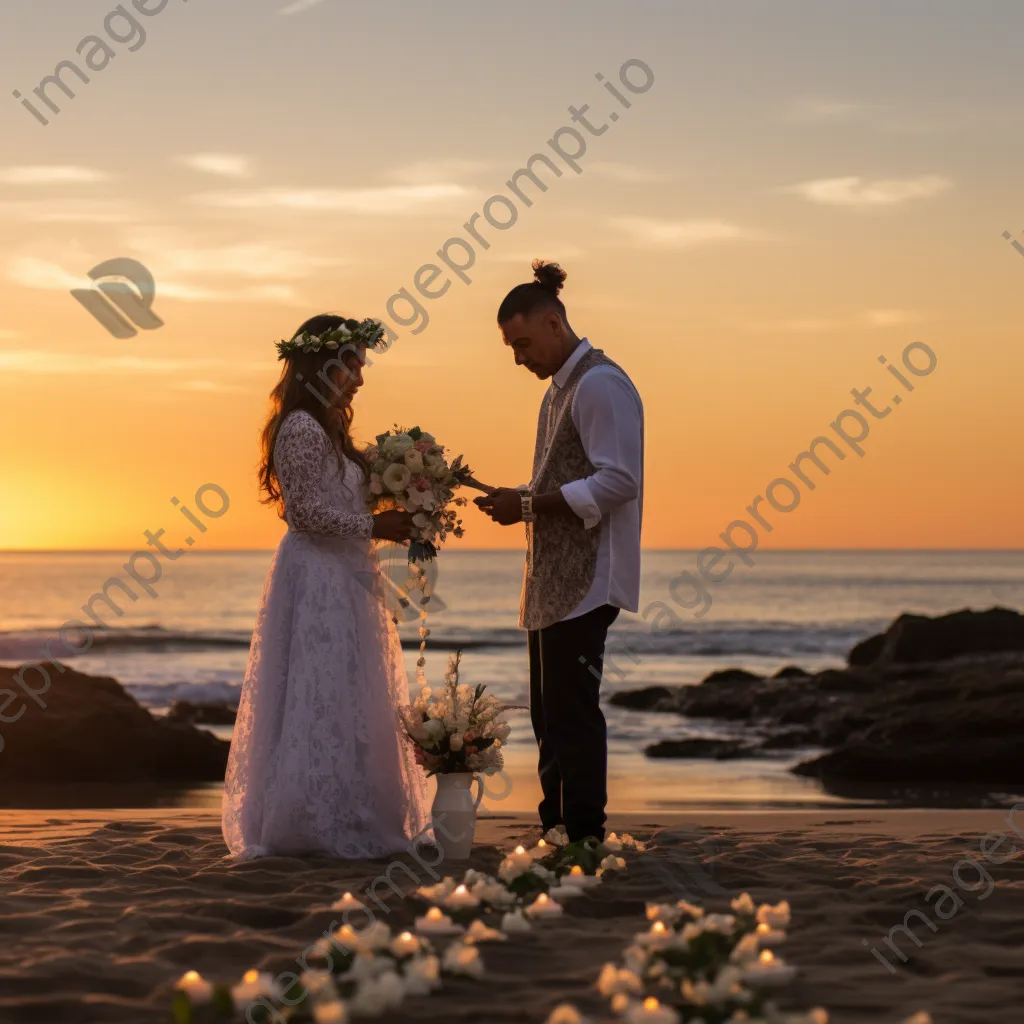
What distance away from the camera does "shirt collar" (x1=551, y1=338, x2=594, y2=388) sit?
5.34 meters

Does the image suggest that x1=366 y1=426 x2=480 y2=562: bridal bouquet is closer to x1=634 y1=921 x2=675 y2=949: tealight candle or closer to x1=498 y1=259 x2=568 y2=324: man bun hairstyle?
x1=498 y1=259 x2=568 y2=324: man bun hairstyle

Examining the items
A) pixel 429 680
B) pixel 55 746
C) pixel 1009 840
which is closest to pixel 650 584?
pixel 429 680

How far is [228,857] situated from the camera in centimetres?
532

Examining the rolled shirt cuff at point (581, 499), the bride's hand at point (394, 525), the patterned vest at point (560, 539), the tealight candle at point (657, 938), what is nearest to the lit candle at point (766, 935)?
the tealight candle at point (657, 938)

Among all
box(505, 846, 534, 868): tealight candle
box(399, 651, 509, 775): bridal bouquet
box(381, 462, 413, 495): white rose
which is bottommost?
box(505, 846, 534, 868): tealight candle

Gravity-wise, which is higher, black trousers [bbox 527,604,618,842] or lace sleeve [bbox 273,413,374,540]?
lace sleeve [bbox 273,413,374,540]

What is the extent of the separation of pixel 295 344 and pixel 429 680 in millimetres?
16136

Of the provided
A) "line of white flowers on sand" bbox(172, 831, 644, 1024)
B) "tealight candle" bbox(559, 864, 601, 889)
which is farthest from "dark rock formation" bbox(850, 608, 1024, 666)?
"line of white flowers on sand" bbox(172, 831, 644, 1024)

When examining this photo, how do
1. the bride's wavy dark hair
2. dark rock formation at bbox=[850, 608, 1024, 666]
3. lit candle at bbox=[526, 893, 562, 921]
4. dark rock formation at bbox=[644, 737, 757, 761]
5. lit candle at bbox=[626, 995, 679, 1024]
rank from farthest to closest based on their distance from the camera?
1. dark rock formation at bbox=[850, 608, 1024, 666]
2. dark rock formation at bbox=[644, 737, 757, 761]
3. the bride's wavy dark hair
4. lit candle at bbox=[526, 893, 562, 921]
5. lit candle at bbox=[626, 995, 679, 1024]

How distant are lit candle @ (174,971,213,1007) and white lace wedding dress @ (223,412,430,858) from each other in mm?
2173

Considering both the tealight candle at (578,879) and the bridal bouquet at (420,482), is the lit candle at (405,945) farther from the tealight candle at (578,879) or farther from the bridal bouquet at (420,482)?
the bridal bouquet at (420,482)

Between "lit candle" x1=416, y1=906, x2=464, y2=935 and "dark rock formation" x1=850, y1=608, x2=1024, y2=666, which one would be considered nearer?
"lit candle" x1=416, y1=906, x2=464, y2=935

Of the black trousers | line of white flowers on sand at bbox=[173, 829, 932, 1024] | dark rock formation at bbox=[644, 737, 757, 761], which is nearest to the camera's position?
line of white flowers on sand at bbox=[173, 829, 932, 1024]

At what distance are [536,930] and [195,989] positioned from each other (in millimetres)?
1208
